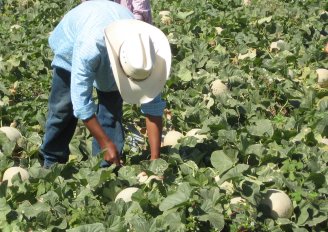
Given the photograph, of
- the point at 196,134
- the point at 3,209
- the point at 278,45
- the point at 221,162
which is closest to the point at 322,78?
the point at 278,45

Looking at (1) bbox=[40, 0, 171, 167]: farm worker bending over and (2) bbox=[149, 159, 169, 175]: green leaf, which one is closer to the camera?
(1) bbox=[40, 0, 171, 167]: farm worker bending over

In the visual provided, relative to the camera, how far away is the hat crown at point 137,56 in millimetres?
3777

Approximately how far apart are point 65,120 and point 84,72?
815mm

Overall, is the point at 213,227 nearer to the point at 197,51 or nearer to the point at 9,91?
the point at 9,91

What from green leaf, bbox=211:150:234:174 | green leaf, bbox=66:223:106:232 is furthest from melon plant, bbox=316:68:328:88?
green leaf, bbox=66:223:106:232

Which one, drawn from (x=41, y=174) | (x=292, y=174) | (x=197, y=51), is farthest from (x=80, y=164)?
(x=197, y=51)

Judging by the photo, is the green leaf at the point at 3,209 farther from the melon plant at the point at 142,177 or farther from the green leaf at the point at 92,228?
the melon plant at the point at 142,177

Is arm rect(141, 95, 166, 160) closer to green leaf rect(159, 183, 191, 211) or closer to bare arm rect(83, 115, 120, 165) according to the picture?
bare arm rect(83, 115, 120, 165)

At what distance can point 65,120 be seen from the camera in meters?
4.65

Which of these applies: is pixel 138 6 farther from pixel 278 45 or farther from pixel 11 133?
pixel 278 45

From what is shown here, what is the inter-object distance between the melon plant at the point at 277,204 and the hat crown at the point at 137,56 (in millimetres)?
1051

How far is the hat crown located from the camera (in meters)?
3.78

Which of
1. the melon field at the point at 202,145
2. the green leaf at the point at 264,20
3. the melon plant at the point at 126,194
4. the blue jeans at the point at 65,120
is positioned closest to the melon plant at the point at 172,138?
the melon field at the point at 202,145

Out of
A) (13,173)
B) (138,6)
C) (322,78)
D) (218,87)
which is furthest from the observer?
(322,78)
